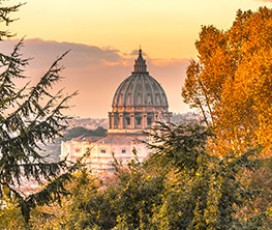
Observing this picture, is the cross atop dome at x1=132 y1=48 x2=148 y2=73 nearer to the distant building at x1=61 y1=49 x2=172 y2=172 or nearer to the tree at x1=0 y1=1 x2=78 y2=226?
the distant building at x1=61 y1=49 x2=172 y2=172

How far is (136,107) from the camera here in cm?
18838

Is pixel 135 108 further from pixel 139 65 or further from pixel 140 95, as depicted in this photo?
pixel 139 65

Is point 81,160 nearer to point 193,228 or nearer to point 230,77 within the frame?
point 193,228

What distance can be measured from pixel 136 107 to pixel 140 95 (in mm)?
3109

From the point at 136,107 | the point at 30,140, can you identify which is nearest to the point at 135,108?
the point at 136,107

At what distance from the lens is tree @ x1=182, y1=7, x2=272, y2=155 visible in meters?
22.6

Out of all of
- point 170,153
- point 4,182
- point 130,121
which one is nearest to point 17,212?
point 4,182

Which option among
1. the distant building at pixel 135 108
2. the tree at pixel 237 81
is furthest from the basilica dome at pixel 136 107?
the tree at pixel 237 81

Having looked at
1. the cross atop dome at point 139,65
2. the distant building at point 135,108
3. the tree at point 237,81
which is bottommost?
the tree at point 237,81

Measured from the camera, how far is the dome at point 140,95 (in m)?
188

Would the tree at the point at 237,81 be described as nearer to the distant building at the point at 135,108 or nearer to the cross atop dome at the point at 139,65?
the distant building at the point at 135,108

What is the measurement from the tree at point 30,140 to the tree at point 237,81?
1030cm

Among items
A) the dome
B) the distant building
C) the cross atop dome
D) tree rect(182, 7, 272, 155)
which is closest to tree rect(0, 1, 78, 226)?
tree rect(182, 7, 272, 155)

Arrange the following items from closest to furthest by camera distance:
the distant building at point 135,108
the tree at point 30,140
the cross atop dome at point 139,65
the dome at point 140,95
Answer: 1. the tree at point 30,140
2. the distant building at point 135,108
3. the dome at point 140,95
4. the cross atop dome at point 139,65
